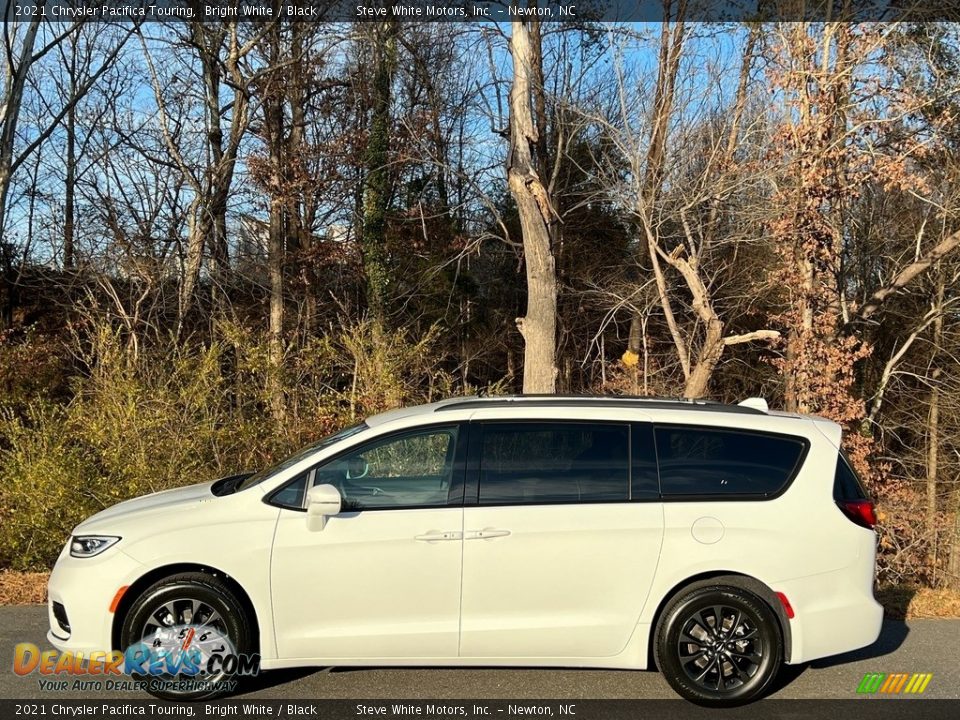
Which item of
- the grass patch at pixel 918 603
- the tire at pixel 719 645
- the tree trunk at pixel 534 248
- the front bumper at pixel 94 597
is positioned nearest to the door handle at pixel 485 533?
the tire at pixel 719 645

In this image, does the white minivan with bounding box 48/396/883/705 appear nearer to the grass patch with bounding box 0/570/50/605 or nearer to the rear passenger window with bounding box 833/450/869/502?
the rear passenger window with bounding box 833/450/869/502

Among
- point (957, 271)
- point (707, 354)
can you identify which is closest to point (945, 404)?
point (957, 271)

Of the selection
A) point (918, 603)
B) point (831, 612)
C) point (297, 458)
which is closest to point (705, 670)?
point (831, 612)

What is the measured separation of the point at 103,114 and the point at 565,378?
12.4 meters

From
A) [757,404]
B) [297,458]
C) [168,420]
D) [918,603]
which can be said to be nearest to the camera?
[297,458]

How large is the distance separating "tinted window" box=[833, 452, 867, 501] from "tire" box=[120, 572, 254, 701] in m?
3.46

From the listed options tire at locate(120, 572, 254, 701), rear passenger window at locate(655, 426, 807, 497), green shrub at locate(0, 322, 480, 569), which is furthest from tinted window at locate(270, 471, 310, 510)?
green shrub at locate(0, 322, 480, 569)

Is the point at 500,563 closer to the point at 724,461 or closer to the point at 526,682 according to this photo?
the point at 526,682

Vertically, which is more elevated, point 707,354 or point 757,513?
point 707,354

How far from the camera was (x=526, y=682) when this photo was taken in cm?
533

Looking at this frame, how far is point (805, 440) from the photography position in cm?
534

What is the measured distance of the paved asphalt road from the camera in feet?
16.8

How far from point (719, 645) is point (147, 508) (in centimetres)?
341

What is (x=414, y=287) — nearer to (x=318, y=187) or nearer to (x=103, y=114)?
(x=318, y=187)
